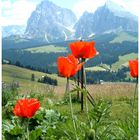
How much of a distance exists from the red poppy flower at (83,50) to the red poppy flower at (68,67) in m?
0.07

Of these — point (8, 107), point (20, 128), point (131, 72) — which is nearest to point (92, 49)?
point (131, 72)

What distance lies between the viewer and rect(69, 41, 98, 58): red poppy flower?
2.64 metres

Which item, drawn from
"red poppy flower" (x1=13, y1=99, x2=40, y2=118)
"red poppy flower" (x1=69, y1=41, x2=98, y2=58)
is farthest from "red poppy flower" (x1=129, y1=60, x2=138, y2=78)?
"red poppy flower" (x1=13, y1=99, x2=40, y2=118)

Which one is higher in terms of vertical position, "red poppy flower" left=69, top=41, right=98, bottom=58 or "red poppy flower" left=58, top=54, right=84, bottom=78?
"red poppy flower" left=69, top=41, right=98, bottom=58

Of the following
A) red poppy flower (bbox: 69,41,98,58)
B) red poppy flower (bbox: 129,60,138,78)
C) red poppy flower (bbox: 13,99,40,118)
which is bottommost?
red poppy flower (bbox: 13,99,40,118)

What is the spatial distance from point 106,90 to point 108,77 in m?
168

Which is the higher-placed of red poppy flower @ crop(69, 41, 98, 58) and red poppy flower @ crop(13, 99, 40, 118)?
red poppy flower @ crop(69, 41, 98, 58)

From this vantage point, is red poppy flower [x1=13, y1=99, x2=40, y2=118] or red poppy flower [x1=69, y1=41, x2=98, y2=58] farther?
red poppy flower [x1=69, y1=41, x2=98, y2=58]

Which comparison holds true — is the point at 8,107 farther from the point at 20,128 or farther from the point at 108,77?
the point at 108,77

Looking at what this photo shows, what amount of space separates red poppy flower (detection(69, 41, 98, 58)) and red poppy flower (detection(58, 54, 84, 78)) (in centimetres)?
7

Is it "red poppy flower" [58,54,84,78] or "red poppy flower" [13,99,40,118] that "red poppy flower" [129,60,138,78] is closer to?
"red poppy flower" [58,54,84,78]

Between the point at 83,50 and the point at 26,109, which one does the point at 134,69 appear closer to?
the point at 83,50

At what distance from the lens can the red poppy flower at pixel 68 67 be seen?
248 cm

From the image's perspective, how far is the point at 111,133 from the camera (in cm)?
277
